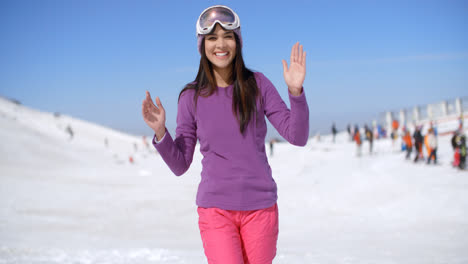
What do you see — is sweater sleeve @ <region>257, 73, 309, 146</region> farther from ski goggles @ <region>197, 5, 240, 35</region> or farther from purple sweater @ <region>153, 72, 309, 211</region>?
ski goggles @ <region>197, 5, 240, 35</region>

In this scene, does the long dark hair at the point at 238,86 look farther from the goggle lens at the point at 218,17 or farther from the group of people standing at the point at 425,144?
the group of people standing at the point at 425,144

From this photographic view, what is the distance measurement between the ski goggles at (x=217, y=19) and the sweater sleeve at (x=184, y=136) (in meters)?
0.39

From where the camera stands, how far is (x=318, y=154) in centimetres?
2309

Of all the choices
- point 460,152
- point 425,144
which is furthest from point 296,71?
point 425,144

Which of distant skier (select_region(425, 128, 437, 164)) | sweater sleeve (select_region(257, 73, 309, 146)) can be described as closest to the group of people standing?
distant skier (select_region(425, 128, 437, 164))

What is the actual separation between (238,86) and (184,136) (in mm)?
428

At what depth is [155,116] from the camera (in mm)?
2373

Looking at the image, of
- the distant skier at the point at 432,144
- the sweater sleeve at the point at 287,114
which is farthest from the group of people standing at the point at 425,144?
the sweater sleeve at the point at 287,114

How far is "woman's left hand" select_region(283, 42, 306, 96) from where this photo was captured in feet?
7.09

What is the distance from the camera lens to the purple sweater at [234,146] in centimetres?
219

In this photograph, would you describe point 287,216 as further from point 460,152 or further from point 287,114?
point 287,114

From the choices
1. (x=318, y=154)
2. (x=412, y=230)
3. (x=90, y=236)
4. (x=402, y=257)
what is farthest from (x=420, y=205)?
(x=318, y=154)

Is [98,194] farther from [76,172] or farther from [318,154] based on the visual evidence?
[318,154]

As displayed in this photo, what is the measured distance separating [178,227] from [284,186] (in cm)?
685
